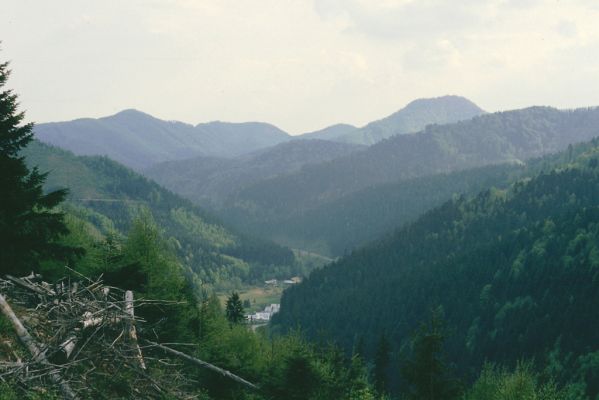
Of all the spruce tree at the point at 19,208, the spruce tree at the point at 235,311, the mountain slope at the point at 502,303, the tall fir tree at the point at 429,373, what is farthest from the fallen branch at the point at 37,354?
the mountain slope at the point at 502,303

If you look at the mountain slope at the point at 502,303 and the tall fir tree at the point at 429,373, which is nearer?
the tall fir tree at the point at 429,373

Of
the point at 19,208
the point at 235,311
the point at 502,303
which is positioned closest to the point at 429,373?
the point at 19,208

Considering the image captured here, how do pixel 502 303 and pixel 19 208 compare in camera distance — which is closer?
pixel 19 208

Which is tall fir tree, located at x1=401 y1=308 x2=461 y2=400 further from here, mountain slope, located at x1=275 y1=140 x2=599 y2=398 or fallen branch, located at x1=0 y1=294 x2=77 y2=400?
→ mountain slope, located at x1=275 y1=140 x2=599 y2=398

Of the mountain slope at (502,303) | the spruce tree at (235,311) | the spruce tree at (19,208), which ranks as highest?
the spruce tree at (19,208)

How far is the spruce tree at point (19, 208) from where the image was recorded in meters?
20.9

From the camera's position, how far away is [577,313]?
118 m

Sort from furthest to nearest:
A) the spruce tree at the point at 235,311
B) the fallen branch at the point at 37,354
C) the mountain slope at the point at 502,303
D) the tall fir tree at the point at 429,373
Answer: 1. the mountain slope at the point at 502,303
2. the spruce tree at the point at 235,311
3. the tall fir tree at the point at 429,373
4. the fallen branch at the point at 37,354

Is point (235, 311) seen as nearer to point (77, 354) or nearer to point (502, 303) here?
point (77, 354)

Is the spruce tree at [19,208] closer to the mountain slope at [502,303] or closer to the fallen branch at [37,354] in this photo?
the fallen branch at [37,354]


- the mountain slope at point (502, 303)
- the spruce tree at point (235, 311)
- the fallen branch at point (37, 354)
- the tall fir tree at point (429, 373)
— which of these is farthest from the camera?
the mountain slope at point (502, 303)

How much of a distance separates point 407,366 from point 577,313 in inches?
3972

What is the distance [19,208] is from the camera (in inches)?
850

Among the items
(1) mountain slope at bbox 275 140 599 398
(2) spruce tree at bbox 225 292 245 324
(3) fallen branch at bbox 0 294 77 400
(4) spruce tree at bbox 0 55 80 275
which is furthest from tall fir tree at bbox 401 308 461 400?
(1) mountain slope at bbox 275 140 599 398
